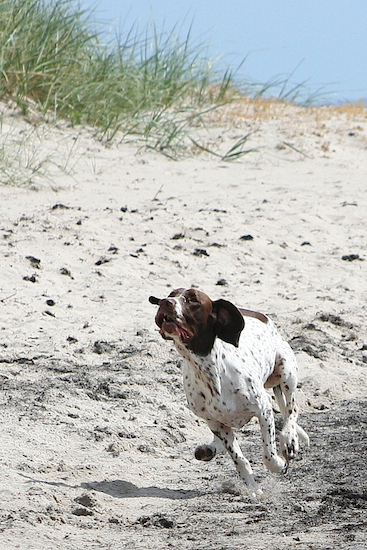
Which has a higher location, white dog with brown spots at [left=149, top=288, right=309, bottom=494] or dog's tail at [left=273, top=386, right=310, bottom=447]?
white dog with brown spots at [left=149, top=288, right=309, bottom=494]

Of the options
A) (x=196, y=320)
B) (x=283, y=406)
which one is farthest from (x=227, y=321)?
(x=283, y=406)

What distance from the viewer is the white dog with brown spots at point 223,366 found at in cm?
425

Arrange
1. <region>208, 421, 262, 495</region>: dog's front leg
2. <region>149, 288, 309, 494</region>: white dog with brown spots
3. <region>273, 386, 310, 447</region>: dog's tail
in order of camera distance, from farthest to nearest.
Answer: <region>273, 386, 310, 447</region>: dog's tail < <region>208, 421, 262, 495</region>: dog's front leg < <region>149, 288, 309, 494</region>: white dog with brown spots

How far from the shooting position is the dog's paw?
4703 millimetres

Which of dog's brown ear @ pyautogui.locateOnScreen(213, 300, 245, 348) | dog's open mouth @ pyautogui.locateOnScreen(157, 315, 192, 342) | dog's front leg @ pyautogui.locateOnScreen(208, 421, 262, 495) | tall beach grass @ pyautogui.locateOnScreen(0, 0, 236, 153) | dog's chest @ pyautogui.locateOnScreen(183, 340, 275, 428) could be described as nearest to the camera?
dog's open mouth @ pyautogui.locateOnScreen(157, 315, 192, 342)

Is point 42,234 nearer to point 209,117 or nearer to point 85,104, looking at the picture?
point 85,104

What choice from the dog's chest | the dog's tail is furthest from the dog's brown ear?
the dog's tail

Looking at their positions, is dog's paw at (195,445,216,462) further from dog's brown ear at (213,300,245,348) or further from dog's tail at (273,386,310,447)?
dog's tail at (273,386,310,447)

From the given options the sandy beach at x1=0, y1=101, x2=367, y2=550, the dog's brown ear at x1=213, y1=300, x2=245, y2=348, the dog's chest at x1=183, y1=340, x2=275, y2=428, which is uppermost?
the dog's brown ear at x1=213, y1=300, x2=245, y2=348

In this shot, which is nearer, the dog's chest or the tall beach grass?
the dog's chest

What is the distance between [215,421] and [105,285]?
12.8 ft

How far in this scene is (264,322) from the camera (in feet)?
17.2

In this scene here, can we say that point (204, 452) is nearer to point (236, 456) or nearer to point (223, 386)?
point (236, 456)

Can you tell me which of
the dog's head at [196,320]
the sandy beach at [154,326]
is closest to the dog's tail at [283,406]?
the sandy beach at [154,326]
